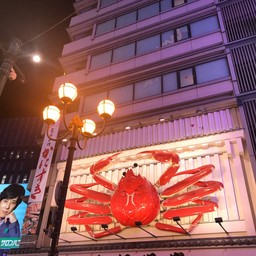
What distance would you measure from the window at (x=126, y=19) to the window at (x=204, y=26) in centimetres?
447

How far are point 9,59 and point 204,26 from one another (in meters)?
11.0

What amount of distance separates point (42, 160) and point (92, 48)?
8.76 metres

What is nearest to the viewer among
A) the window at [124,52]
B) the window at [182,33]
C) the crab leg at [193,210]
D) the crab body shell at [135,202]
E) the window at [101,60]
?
the crab leg at [193,210]

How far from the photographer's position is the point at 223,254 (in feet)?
24.8

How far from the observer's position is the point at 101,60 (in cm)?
1706

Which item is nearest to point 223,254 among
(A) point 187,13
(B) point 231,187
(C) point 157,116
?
(B) point 231,187

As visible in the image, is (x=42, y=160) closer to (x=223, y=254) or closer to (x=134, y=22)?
(x=223, y=254)

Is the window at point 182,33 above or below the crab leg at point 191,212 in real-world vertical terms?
above

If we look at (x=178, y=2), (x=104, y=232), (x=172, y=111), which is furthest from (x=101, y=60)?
(x=104, y=232)

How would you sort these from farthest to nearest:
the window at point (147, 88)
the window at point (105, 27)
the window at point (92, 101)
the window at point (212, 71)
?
the window at point (105, 27) < the window at point (92, 101) < the window at point (147, 88) < the window at point (212, 71)

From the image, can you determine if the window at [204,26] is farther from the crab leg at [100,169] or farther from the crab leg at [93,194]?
the crab leg at [93,194]

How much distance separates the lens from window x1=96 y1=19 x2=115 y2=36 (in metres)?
18.7

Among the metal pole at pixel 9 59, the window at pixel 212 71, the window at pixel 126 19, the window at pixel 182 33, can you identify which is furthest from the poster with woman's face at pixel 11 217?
the metal pole at pixel 9 59

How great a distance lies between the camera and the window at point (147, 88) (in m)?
13.8
